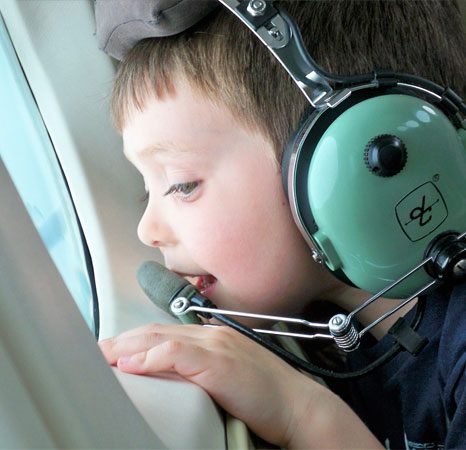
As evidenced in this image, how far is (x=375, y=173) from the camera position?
0.80 m

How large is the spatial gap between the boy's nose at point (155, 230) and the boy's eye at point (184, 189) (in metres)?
0.05

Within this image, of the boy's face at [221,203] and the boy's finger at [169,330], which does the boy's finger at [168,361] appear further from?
the boy's face at [221,203]

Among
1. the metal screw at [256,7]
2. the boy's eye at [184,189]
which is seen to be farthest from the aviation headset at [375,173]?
the boy's eye at [184,189]

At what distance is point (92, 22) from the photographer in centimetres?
114

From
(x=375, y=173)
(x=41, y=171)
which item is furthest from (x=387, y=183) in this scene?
(x=41, y=171)

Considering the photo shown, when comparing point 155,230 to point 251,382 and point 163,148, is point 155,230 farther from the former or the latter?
point 251,382

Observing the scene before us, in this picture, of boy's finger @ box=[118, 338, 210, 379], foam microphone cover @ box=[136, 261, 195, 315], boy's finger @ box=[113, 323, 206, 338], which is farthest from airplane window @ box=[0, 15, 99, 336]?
boy's finger @ box=[118, 338, 210, 379]

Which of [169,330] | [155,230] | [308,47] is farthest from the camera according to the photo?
[155,230]

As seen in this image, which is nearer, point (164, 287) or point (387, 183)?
point (387, 183)

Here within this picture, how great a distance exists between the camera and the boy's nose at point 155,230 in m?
1.03

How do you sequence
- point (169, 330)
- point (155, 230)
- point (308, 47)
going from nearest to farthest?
point (169, 330)
point (308, 47)
point (155, 230)

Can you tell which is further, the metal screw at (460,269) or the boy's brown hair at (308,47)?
the boy's brown hair at (308,47)

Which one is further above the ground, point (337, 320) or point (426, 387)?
point (337, 320)

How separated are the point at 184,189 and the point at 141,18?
0.22m
